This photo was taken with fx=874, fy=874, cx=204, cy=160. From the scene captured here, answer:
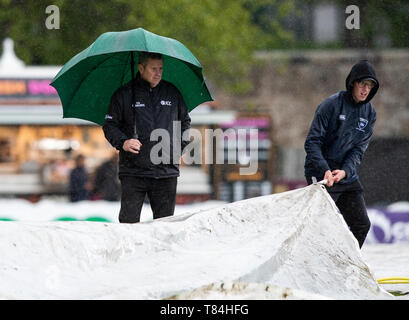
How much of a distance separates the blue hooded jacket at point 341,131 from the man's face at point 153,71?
1157 millimetres

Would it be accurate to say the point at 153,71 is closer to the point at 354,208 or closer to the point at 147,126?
the point at 147,126

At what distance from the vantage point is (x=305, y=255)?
4895mm

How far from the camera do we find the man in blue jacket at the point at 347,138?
20.3 feet

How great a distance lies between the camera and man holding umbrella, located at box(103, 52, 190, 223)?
6.02 m

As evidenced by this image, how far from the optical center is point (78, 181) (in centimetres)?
1691

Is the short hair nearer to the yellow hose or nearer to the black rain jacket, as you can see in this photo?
the black rain jacket

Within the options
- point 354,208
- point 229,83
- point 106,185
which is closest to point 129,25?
point 229,83

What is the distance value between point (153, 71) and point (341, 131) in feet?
4.64

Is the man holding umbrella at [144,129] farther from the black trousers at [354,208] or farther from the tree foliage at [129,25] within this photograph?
the tree foliage at [129,25]

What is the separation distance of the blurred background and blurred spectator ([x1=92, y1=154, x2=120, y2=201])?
0.09 ft

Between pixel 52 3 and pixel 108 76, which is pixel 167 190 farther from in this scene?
pixel 52 3
